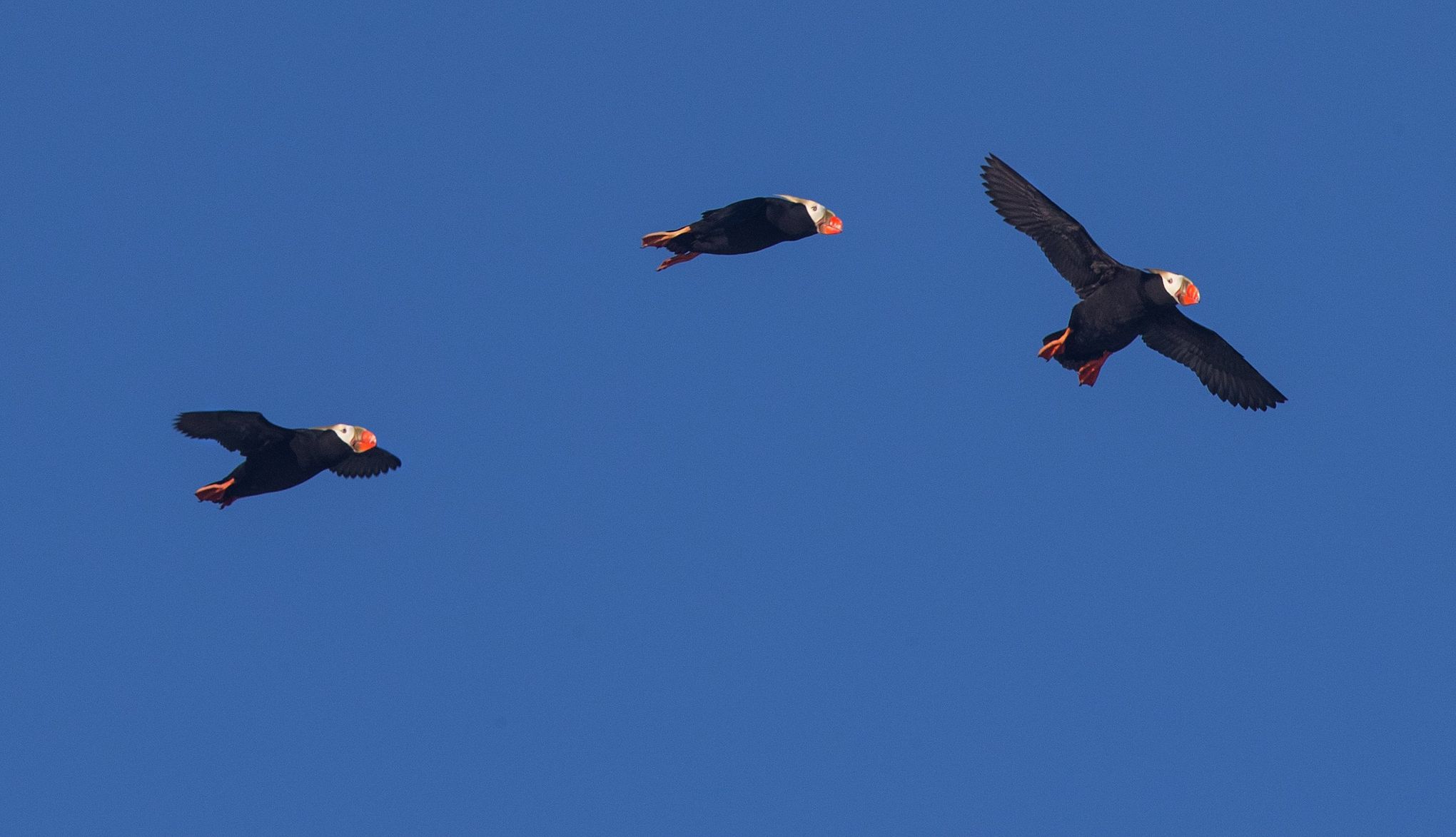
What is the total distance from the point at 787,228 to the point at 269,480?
596 centimetres

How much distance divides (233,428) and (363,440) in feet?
4.28

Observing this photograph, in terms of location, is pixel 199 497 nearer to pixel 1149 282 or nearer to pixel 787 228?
pixel 787 228

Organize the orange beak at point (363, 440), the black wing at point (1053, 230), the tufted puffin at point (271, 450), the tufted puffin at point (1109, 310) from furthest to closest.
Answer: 1. the black wing at point (1053, 230)
2. the tufted puffin at point (1109, 310)
3. the orange beak at point (363, 440)
4. the tufted puffin at point (271, 450)

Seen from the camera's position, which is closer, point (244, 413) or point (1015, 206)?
point (244, 413)

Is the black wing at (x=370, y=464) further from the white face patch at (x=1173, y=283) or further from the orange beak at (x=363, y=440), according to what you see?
the white face patch at (x=1173, y=283)

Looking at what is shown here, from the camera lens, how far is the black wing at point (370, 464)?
69.7 feet

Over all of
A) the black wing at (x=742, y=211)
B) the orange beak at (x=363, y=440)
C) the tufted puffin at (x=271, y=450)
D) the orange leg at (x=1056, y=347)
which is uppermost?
the black wing at (x=742, y=211)

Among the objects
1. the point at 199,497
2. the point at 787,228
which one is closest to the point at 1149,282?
the point at 787,228

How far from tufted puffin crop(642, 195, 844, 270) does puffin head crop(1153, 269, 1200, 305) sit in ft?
11.2

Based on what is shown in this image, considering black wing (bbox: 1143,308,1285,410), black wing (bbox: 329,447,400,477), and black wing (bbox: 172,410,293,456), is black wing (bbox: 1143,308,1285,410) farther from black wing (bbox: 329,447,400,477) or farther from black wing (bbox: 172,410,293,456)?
black wing (bbox: 172,410,293,456)

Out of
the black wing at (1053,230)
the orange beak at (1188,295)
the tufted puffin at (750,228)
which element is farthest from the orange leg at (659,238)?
the orange beak at (1188,295)

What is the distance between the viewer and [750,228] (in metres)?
19.1

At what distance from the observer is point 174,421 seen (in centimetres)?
1816

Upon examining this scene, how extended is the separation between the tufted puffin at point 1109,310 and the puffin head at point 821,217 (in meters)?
1.97
